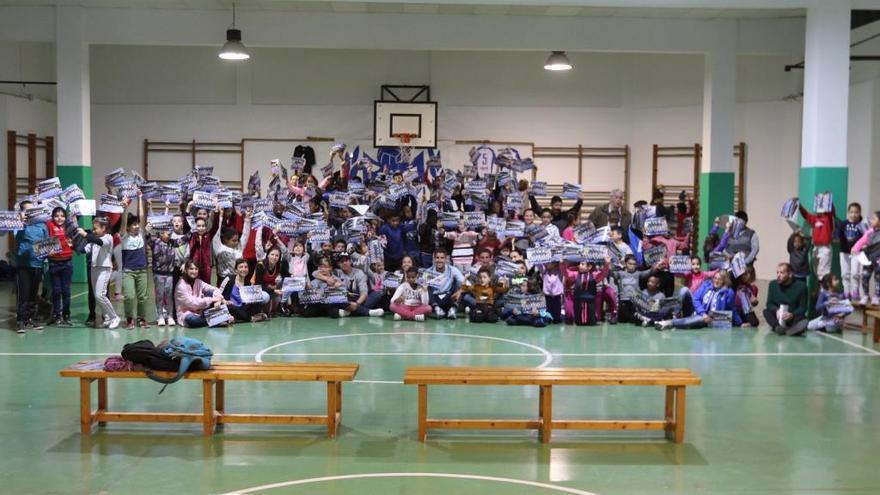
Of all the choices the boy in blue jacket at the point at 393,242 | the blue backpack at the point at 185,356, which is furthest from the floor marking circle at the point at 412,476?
the boy in blue jacket at the point at 393,242

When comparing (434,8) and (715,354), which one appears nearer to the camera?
(715,354)

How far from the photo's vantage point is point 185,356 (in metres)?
7.08

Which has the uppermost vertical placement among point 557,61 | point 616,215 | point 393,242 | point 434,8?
point 434,8

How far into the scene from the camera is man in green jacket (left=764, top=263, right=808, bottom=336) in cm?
1228

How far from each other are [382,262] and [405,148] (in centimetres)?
608

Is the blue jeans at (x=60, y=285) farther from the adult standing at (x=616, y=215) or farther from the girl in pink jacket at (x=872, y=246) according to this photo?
the girl in pink jacket at (x=872, y=246)

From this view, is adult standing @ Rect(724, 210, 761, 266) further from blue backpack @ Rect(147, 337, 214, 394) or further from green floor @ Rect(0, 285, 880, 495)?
blue backpack @ Rect(147, 337, 214, 394)

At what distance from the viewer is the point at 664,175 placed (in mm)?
21641

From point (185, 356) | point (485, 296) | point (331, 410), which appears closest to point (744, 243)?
point (485, 296)

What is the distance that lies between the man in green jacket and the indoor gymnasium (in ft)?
0.15

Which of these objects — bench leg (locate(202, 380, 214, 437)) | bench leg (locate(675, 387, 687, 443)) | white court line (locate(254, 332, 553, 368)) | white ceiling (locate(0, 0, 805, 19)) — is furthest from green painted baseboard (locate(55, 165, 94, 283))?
bench leg (locate(675, 387, 687, 443))

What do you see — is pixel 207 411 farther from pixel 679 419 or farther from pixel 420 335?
pixel 420 335

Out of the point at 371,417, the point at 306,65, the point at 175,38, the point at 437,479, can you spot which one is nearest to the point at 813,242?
the point at 371,417

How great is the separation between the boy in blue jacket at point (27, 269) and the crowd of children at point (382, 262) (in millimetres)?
18
